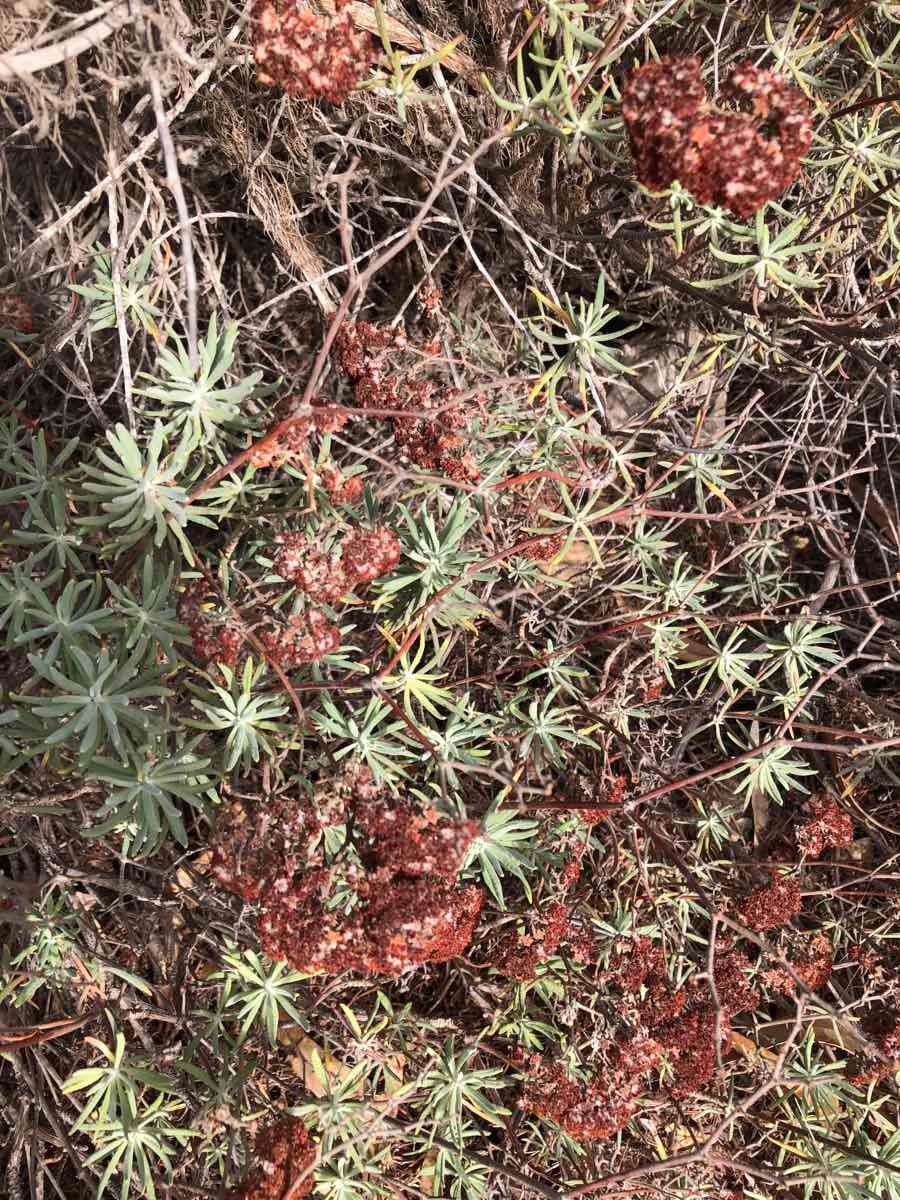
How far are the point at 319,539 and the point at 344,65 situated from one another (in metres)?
1.13

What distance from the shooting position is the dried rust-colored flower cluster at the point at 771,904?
9.91 feet

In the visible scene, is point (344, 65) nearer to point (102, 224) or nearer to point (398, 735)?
point (102, 224)

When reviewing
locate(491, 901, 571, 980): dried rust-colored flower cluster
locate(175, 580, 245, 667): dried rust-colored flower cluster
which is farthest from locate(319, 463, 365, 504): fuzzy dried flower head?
locate(491, 901, 571, 980): dried rust-colored flower cluster

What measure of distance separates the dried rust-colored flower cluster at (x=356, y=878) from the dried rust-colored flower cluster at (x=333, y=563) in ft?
1.73

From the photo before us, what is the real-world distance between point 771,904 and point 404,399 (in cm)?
204

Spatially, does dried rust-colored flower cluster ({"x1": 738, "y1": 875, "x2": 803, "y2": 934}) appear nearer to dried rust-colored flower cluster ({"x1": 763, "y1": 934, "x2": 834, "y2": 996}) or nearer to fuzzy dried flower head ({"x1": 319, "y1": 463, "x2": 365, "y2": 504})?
dried rust-colored flower cluster ({"x1": 763, "y1": 934, "x2": 834, "y2": 996})

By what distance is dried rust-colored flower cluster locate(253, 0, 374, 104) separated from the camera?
2139 mm

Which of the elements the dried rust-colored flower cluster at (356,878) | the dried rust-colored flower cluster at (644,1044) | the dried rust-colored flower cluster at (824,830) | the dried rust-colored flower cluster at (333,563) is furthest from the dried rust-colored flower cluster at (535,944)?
the dried rust-colored flower cluster at (333,563)

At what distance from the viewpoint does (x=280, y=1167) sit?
7.91ft

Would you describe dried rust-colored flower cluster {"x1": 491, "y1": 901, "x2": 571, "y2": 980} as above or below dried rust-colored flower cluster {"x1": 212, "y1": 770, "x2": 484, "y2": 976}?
below

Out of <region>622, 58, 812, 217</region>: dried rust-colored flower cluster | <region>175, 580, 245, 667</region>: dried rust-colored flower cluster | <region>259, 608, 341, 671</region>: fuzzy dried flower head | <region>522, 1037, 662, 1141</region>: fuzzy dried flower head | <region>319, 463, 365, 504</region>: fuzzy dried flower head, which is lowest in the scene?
<region>522, 1037, 662, 1141</region>: fuzzy dried flower head

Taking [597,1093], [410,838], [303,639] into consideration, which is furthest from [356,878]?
[597,1093]

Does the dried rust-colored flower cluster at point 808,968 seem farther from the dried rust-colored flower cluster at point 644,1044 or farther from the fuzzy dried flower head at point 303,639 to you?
the fuzzy dried flower head at point 303,639

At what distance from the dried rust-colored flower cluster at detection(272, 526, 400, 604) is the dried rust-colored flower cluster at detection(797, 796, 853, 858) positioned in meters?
1.88
